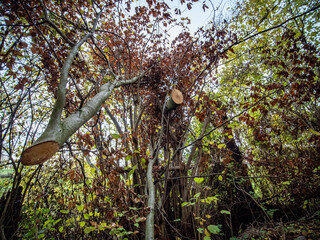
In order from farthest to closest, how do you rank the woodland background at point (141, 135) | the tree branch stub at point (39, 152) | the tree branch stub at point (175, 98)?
the tree branch stub at point (175, 98), the woodland background at point (141, 135), the tree branch stub at point (39, 152)

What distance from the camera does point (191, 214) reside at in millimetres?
2619

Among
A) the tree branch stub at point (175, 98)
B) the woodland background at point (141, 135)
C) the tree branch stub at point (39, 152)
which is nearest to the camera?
the tree branch stub at point (39, 152)

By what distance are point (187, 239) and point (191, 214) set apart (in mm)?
357

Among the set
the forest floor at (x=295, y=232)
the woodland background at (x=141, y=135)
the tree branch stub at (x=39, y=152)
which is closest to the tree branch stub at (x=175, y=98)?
the woodland background at (x=141, y=135)

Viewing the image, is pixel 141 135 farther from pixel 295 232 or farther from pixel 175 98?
pixel 295 232

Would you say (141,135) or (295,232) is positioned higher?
(141,135)

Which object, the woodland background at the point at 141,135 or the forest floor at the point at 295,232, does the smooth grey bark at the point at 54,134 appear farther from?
the forest floor at the point at 295,232

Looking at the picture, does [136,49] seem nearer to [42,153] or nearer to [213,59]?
[213,59]

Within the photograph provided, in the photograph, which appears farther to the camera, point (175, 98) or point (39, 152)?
point (175, 98)

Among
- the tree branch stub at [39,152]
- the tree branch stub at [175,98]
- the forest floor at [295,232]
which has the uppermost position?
the tree branch stub at [175,98]

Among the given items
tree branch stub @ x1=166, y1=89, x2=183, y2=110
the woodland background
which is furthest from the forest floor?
tree branch stub @ x1=166, y1=89, x2=183, y2=110

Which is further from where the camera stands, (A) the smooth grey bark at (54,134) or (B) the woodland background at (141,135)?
(B) the woodland background at (141,135)

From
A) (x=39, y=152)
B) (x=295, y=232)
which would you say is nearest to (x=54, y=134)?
(x=39, y=152)

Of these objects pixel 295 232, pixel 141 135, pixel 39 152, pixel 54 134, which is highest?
pixel 141 135
